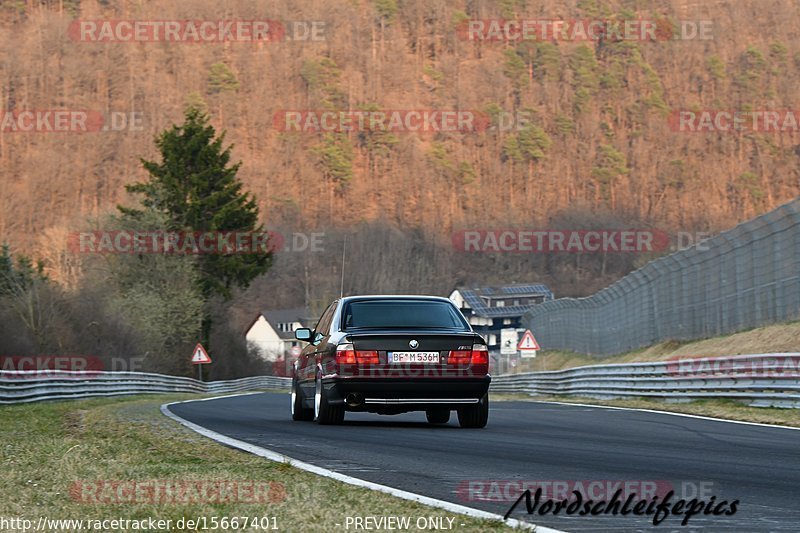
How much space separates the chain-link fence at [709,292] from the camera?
24391 millimetres

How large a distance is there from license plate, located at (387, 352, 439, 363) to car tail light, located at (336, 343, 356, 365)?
0.41m

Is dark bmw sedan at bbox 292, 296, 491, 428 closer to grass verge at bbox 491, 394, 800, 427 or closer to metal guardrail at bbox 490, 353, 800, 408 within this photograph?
grass verge at bbox 491, 394, 800, 427

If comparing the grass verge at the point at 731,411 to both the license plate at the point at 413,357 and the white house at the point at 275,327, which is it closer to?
the license plate at the point at 413,357

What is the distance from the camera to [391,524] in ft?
19.2

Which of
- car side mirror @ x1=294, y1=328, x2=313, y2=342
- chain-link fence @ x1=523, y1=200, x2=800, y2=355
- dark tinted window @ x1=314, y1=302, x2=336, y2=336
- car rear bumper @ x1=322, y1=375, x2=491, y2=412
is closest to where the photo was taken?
car rear bumper @ x1=322, y1=375, x2=491, y2=412

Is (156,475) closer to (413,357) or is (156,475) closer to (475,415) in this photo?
(413,357)

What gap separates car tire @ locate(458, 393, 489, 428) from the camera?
14.0 m

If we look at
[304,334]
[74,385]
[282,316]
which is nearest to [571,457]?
[304,334]

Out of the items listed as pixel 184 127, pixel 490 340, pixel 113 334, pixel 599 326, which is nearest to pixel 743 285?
pixel 599 326

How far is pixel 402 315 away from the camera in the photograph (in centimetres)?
1429

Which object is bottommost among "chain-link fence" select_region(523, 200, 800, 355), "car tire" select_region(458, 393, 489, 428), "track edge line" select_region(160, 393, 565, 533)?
"track edge line" select_region(160, 393, 565, 533)

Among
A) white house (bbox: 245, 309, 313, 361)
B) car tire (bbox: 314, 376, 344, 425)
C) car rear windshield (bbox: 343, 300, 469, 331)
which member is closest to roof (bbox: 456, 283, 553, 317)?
white house (bbox: 245, 309, 313, 361)

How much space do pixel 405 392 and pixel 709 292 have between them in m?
17.5

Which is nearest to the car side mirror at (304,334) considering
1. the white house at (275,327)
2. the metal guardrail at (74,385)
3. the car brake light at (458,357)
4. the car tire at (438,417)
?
the car tire at (438,417)
